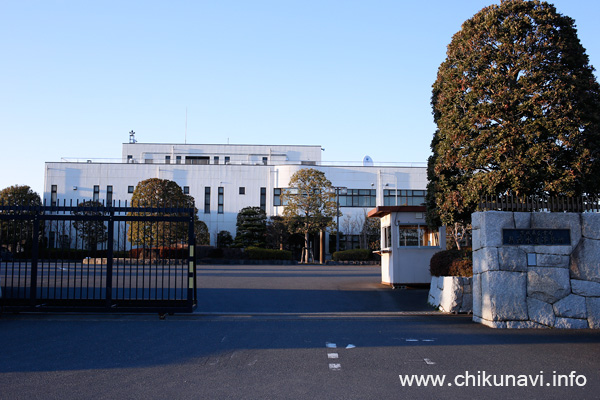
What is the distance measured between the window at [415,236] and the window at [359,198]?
34.1 metres

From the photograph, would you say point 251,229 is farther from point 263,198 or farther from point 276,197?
point 276,197

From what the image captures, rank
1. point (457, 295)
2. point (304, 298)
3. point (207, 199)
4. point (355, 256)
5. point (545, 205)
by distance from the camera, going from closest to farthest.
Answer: point (545, 205) < point (457, 295) < point (304, 298) < point (355, 256) < point (207, 199)

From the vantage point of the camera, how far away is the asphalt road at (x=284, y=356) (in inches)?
224

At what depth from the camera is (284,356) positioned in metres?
7.18

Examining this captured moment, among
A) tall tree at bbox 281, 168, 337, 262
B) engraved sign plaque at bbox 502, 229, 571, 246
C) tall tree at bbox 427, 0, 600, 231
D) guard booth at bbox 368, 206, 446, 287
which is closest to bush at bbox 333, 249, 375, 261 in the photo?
tall tree at bbox 281, 168, 337, 262

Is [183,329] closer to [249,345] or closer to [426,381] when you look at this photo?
[249,345]

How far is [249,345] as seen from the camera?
7902 millimetres

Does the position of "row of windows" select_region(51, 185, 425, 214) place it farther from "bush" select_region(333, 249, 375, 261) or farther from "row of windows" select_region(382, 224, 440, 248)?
"row of windows" select_region(382, 224, 440, 248)

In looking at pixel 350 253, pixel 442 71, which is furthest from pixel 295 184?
pixel 442 71

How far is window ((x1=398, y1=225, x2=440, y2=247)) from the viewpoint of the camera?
637 inches

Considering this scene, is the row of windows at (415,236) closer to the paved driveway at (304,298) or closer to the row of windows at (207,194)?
the paved driveway at (304,298)

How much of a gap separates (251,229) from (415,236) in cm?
2971

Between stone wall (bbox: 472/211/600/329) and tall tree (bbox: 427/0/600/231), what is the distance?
130 centimetres

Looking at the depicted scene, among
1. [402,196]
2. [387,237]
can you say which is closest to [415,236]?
[387,237]
